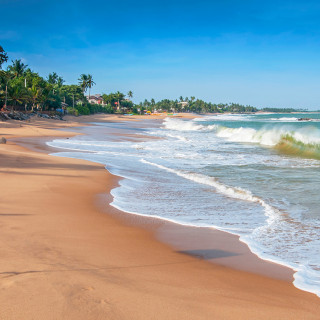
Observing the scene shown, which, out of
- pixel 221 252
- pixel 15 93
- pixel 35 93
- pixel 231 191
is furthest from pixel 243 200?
pixel 35 93

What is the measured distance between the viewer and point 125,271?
378 centimetres

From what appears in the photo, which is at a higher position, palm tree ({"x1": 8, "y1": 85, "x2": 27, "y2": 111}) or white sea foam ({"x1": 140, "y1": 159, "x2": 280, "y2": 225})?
palm tree ({"x1": 8, "y1": 85, "x2": 27, "y2": 111})

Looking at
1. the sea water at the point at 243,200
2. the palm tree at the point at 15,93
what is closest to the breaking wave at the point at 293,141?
the sea water at the point at 243,200

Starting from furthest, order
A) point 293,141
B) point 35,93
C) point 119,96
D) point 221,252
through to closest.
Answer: point 119,96 → point 35,93 → point 293,141 → point 221,252

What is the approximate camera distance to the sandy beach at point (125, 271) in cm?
291

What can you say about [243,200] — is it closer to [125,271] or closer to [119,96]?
[125,271]

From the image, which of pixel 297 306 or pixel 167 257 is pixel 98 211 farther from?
pixel 297 306

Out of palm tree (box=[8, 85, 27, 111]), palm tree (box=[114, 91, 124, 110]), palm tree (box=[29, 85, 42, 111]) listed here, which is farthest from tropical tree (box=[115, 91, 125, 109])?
palm tree (box=[8, 85, 27, 111])

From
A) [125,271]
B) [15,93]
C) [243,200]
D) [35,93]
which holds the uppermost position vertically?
[35,93]

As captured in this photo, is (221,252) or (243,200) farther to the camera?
(243,200)

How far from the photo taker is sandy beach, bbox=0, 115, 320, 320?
2.91 m

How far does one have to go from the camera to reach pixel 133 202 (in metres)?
7.68

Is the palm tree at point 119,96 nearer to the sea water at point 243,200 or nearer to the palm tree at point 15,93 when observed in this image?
the palm tree at point 15,93

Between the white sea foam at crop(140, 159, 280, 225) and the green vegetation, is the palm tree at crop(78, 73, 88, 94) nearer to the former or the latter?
the green vegetation
